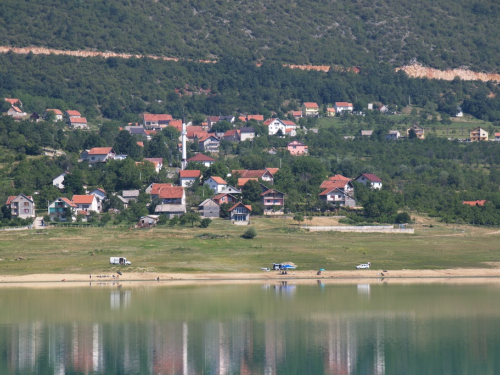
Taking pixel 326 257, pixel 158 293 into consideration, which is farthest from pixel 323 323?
pixel 326 257

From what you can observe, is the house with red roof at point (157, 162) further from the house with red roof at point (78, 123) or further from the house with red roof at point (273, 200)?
the house with red roof at point (78, 123)

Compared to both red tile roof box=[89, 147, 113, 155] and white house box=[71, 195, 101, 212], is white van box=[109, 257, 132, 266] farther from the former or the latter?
red tile roof box=[89, 147, 113, 155]

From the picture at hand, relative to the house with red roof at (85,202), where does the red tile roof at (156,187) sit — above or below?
above

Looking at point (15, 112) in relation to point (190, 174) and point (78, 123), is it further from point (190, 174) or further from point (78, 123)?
point (190, 174)

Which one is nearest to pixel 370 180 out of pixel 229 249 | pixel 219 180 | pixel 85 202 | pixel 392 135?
pixel 219 180

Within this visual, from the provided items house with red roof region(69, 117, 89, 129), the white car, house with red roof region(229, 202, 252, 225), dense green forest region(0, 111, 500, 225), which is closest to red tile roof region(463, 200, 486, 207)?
dense green forest region(0, 111, 500, 225)

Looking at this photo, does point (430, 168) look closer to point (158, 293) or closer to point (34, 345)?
point (158, 293)

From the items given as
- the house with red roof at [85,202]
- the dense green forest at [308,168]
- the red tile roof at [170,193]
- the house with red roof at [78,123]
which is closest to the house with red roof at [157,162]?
the dense green forest at [308,168]
